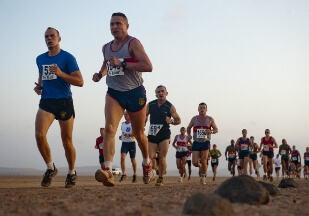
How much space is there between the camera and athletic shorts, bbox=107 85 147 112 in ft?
26.6

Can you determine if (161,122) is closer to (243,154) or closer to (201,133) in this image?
(201,133)

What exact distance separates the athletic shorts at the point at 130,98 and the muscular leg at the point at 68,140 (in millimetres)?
1076

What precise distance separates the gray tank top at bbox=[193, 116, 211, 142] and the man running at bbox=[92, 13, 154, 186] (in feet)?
16.9

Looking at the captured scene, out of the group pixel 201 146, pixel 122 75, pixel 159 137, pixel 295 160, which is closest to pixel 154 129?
pixel 159 137

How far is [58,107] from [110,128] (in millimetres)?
1276

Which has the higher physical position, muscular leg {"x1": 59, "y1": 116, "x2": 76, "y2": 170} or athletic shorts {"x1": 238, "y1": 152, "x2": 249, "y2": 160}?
athletic shorts {"x1": 238, "y1": 152, "x2": 249, "y2": 160}

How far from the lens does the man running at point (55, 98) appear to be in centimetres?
854

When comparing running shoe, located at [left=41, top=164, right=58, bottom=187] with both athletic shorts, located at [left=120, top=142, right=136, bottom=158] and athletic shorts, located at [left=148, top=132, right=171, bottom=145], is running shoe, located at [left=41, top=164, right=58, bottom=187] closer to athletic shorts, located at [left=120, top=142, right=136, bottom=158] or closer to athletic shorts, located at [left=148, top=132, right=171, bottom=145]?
athletic shorts, located at [left=148, top=132, right=171, bottom=145]

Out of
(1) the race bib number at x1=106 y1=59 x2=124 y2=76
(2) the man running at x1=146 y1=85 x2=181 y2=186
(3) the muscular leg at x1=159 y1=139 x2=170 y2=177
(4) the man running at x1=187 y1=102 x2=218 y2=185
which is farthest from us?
(4) the man running at x1=187 y1=102 x2=218 y2=185

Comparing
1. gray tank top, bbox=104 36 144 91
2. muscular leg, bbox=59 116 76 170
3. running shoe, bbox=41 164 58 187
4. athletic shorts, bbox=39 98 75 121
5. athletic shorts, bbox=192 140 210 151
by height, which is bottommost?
running shoe, bbox=41 164 58 187

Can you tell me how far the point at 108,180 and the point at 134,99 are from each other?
4.80 feet

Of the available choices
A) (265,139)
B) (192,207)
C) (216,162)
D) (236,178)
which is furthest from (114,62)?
(216,162)

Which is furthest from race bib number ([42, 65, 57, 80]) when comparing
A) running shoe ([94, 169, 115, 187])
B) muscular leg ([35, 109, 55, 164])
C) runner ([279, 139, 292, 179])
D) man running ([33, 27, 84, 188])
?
runner ([279, 139, 292, 179])

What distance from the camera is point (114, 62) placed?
770cm
